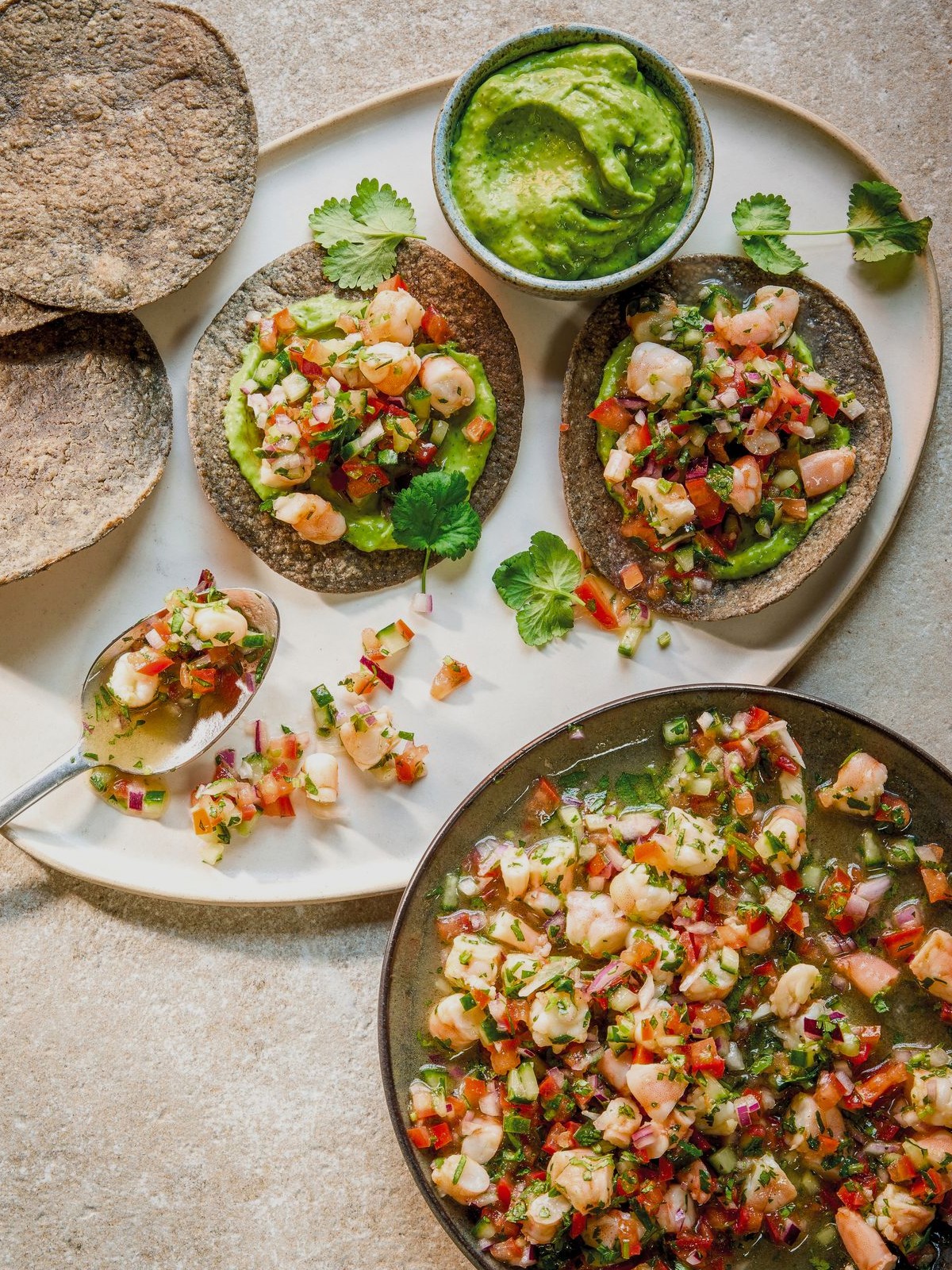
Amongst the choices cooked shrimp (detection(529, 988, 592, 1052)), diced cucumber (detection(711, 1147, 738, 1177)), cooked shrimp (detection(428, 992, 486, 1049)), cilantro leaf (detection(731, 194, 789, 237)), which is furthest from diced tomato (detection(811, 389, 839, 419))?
diced cucumber (detection(711, 1147, 738, 1177))

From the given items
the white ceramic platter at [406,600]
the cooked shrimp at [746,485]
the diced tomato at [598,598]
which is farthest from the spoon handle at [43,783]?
the cooked shrimp at [746,485]

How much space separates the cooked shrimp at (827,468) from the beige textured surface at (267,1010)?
1.26 feet

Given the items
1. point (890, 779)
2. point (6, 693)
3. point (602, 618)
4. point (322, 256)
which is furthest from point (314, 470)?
point (890, 779)

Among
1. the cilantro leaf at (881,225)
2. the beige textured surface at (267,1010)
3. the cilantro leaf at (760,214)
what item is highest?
the cilantro leaf at (881,225)

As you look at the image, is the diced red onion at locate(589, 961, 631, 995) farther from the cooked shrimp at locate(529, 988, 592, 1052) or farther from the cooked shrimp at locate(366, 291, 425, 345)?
the cooked shrimp at locate(366, 291, 425, 345)

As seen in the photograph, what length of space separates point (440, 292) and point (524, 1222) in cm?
253

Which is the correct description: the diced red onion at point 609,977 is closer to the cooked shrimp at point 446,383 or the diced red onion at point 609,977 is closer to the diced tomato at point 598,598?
the diced tomato at point 598,598

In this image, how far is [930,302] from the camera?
2936 mm

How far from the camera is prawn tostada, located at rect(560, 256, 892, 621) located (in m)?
2.78

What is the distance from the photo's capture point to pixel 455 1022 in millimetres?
2660

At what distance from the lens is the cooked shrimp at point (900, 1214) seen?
265cm

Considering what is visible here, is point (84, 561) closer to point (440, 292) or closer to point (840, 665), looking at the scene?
point (440, 292)

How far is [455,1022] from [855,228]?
2.49 m

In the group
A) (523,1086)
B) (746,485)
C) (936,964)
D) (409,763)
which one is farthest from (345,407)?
(936,964)
